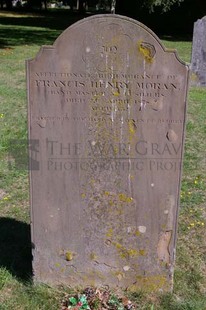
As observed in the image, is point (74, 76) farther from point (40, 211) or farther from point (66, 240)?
point (66, 240)

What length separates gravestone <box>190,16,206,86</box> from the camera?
10516 mm

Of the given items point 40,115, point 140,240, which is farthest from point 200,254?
point 40,115

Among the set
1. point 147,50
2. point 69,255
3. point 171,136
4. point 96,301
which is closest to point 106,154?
point 171,136

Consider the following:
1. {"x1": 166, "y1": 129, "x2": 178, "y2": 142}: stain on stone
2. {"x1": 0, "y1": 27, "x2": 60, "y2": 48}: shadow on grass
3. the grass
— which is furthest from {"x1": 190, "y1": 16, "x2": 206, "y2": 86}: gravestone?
{"x1": 0, "y1": 27, "x2": 60, "y2": 48}: shadow on grass

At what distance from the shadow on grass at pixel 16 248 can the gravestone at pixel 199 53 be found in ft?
25.0

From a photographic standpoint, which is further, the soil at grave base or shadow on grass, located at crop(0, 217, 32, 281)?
shadow on grass, located at crop(0, 217, 32, 281)

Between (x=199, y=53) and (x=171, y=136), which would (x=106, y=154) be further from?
(x=199, y=53)

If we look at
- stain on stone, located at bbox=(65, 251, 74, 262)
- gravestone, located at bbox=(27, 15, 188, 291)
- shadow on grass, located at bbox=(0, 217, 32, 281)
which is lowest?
shadow on grass, located at bbox=(0, 217, 32, 281)

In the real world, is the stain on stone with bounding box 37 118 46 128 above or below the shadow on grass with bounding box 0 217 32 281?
above

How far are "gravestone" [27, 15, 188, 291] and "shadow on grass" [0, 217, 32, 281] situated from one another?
36 cm

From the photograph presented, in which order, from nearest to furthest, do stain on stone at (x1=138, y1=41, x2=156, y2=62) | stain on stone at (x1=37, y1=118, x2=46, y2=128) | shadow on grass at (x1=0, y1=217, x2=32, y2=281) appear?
stain on stone at (x1=138, y1=41, x2=156, y2=62) < stain on stone at (x1=37, y1=118, x2=46, y2=128) < shadow on grass at (x1=0, y1=217, x2=32, y2=281)

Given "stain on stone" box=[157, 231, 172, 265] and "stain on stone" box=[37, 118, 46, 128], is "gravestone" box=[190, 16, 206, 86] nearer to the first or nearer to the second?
"stain on stone" box=[157, 231, 172, 265]

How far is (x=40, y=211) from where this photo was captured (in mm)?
3334

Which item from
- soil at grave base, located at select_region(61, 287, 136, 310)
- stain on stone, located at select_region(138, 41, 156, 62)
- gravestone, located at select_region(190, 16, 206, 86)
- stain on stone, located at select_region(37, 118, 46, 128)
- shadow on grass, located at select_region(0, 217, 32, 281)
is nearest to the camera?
stain on stone, located at select_region(138, 41, 156, 62)
